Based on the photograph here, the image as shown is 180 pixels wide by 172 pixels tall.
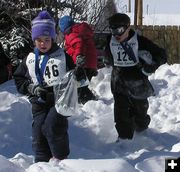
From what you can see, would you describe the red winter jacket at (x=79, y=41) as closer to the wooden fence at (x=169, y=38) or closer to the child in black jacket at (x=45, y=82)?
the child in black jacket at (x=45, y=82)

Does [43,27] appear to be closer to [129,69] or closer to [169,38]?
[129,69]

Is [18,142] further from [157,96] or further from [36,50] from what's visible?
[157,96]

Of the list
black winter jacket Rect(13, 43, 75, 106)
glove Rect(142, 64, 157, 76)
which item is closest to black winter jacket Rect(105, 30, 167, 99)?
glove Rect(142, 64, 157, 76)

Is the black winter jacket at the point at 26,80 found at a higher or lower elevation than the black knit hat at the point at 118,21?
lower

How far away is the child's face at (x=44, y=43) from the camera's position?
5.61m

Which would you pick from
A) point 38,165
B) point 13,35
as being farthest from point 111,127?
point 13,35

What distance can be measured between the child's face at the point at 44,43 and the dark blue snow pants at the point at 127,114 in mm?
1662

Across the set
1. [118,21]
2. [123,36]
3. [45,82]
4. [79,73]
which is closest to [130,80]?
[123,36]

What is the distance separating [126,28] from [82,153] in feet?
5.35

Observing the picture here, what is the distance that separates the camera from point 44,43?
221 inches

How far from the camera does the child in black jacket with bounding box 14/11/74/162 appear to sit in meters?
5.61

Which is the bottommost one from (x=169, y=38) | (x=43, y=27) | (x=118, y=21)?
(x=169, y=38)

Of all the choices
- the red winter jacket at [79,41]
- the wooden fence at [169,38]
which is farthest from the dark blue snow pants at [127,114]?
the wooden fence at [169,38]

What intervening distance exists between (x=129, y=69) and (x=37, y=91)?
1.71 m
